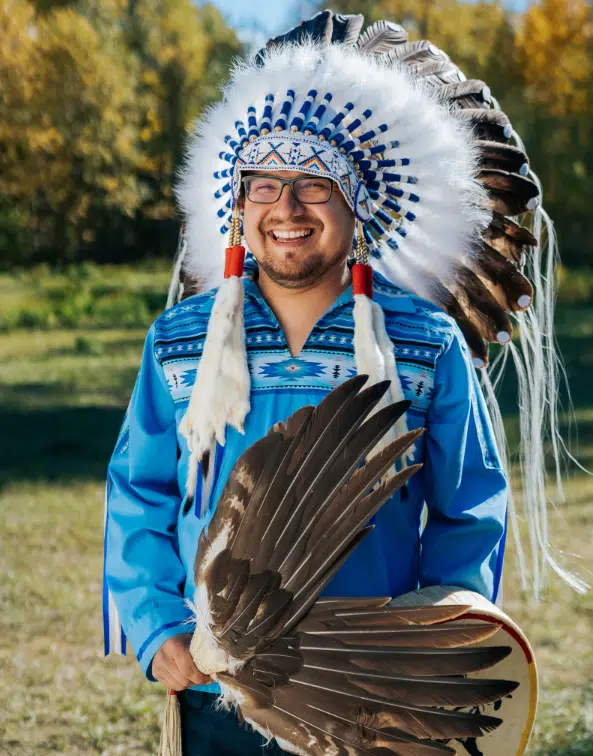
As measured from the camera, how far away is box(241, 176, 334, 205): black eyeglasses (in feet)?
6.13

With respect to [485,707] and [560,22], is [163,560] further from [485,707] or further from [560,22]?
[560,22]

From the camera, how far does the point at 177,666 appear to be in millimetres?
1747

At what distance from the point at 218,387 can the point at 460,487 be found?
48 centimetres

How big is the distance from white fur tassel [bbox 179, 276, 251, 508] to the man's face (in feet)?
0.37

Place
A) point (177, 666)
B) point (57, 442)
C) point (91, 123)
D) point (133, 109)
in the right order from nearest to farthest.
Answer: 1. point (177, 666)
2. point (57, 442)
3. point (91, 123)
4. point (133, 109)

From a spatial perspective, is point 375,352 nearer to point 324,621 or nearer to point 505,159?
point 324,621

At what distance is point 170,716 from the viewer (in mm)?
1851

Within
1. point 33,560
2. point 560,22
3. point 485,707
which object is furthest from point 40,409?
point 560,22

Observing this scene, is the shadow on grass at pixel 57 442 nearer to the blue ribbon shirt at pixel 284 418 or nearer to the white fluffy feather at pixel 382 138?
the white fluffy feather at pixel 382 138

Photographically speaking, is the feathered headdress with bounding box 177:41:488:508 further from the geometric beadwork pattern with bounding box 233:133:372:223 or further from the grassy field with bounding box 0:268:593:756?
the grassy field with bounding box 0:268:593:756

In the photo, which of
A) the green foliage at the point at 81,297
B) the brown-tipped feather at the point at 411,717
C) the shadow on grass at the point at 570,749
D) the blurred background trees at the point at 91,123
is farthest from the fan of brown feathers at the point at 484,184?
the blurred background trees at the point at 91,123

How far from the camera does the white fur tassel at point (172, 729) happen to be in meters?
1.85

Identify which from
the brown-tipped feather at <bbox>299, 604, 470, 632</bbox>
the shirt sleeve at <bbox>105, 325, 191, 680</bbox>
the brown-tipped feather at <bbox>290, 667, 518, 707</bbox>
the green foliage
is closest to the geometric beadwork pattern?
the shirt sleeve at <bbox>105, 325, 191, 680</bbox>

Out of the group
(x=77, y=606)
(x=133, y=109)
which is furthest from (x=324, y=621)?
(x=133, y=109)
